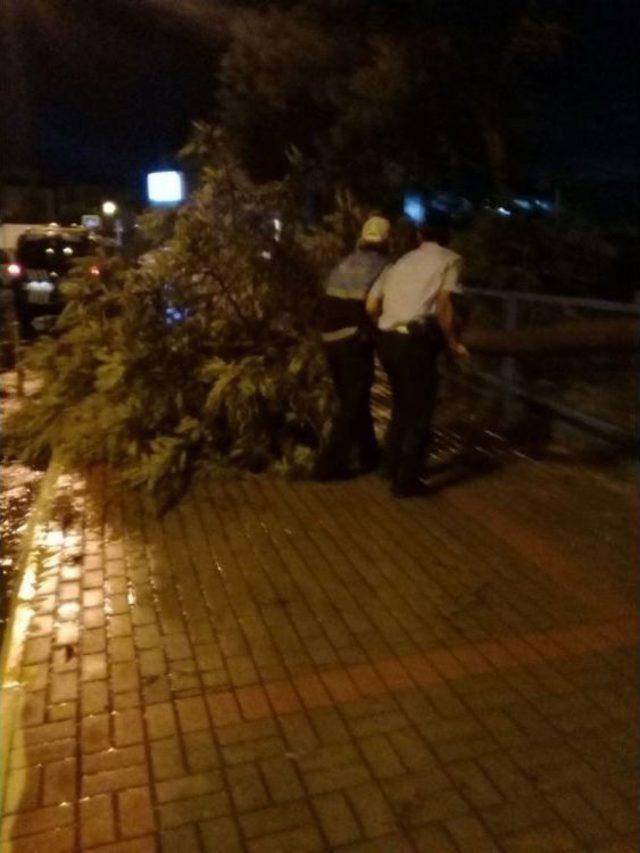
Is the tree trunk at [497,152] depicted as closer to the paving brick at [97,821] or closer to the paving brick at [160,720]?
the paving brick at [160,720]

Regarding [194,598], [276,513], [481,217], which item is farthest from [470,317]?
[194,598]

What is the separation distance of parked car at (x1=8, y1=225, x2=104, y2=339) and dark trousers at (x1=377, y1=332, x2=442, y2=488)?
11740 millimetres

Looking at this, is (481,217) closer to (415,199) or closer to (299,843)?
(415,199)

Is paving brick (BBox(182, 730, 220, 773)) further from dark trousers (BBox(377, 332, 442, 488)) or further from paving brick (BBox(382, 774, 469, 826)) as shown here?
dark trousers (BBox(377, 332, 442, 488))

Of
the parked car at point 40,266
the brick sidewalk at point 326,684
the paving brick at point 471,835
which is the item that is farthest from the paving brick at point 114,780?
the parked car at point 40,266

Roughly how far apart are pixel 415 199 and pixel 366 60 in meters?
2.06

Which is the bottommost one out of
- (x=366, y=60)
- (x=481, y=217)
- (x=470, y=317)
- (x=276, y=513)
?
(x=276, y=513)

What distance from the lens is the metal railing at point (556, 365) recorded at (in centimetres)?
733

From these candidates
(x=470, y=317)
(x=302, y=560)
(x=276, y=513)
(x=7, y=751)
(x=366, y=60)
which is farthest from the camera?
(x=366, y=60)

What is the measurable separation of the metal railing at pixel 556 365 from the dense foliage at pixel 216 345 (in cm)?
195

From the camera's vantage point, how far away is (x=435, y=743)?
12.6 feet

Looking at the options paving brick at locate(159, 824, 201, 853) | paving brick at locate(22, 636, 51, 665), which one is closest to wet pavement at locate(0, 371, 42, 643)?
paving brick at locate(22, 636, 51, 665)

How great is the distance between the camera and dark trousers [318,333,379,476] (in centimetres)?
676

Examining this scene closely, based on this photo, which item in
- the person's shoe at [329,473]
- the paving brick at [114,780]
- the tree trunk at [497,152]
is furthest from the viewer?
the tree trunk at [497,152]
